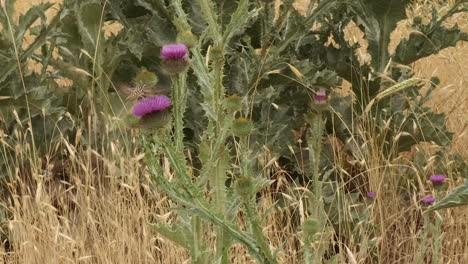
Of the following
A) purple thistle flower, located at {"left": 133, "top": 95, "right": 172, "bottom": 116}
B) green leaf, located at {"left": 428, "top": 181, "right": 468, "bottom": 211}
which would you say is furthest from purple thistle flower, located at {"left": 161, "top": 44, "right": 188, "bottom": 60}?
green leaf, located at {"left": 428, "top": 181, "right": 468, "bottom": 211}

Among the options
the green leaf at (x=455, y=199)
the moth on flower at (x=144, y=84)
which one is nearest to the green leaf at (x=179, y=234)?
the moth on flower at (x=144, y=84)

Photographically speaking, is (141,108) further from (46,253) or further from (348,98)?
(348,98)

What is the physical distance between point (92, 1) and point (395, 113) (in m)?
1.30

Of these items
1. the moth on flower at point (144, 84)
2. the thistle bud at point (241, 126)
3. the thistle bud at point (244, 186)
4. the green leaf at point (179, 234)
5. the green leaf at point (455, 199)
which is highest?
the moth on flower at point (144, 84)

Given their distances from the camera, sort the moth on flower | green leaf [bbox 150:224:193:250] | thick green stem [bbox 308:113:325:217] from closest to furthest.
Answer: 1. the moth on flower
2. green leaf [bbox 150:224:193:250]
3. thick green stem [bbox 308:113:325:217]

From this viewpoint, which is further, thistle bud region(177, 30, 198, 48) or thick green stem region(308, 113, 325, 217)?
thick green stem region(308, 113, 325, 217)

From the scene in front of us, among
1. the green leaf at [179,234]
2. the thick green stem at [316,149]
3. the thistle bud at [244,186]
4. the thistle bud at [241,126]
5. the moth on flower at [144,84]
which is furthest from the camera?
the thick green stem at [316,149]

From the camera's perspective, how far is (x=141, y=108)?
1691 millimetres

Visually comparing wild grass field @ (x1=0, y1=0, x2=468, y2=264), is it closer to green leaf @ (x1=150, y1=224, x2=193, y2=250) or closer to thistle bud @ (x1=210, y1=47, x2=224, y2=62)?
green leaf @ (x1=150, y1=224, x2=193, y2=250)

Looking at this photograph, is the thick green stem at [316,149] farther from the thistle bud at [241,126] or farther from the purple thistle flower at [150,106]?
the purple thistle flower at [150,106]

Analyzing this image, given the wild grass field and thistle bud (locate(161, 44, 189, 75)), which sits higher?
thistle bud (locate(161, 44, 189, 75))

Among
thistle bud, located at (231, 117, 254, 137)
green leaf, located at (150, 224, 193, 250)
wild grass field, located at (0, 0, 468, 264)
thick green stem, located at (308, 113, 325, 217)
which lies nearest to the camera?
thistle bud, located at (231, 117, 254, 137)

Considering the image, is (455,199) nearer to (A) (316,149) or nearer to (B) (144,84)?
(A) (316,149)

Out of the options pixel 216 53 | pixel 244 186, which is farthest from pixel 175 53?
pixel 244 186
